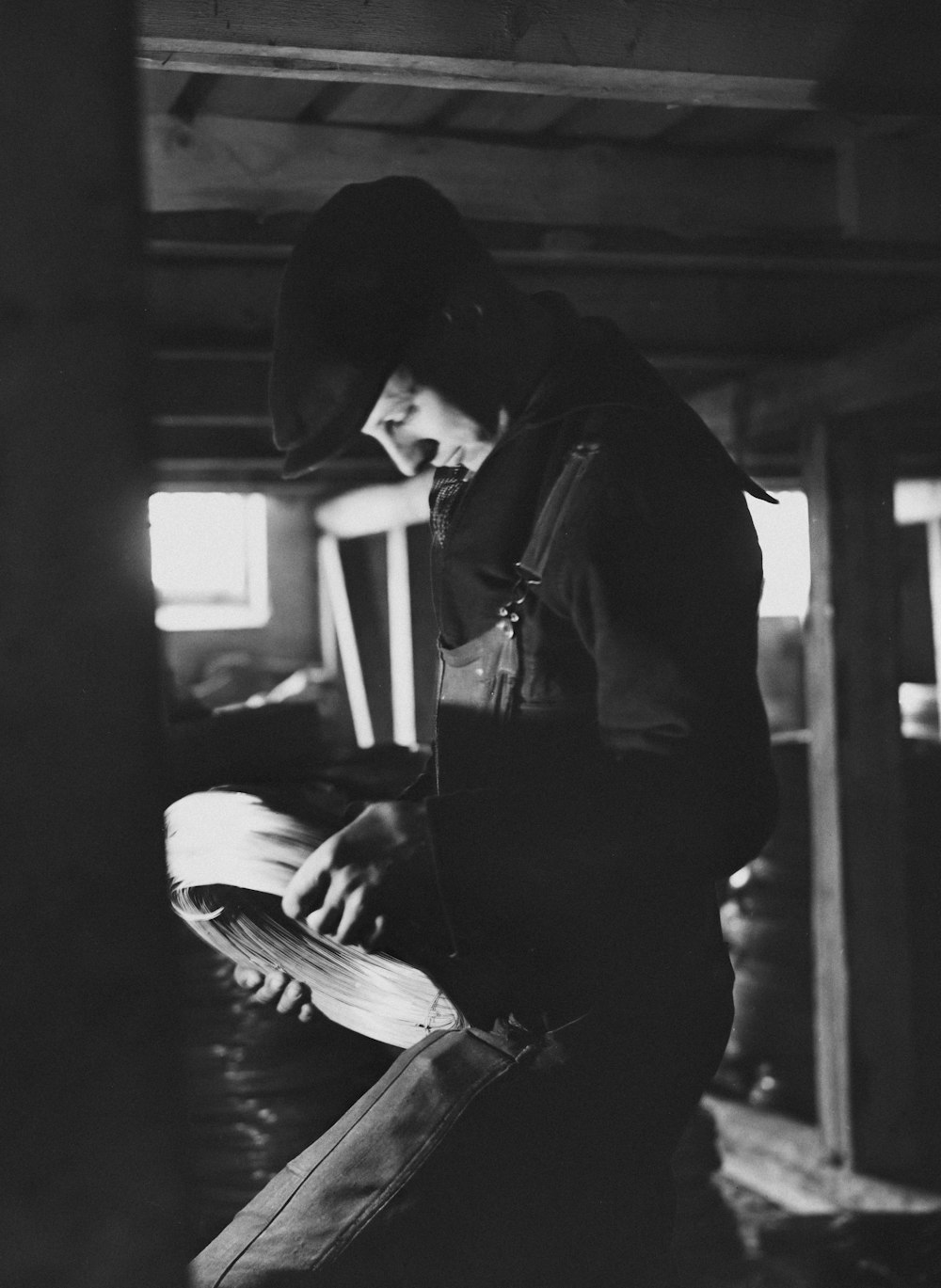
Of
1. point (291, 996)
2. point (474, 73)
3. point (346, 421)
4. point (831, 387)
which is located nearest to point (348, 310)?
point (346, 421)

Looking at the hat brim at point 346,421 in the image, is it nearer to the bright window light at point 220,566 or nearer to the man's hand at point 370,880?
the man's hand at point 370,880

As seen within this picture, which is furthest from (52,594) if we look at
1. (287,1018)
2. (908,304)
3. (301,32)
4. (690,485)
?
(908,304)

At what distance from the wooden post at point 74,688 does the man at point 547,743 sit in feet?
1.15

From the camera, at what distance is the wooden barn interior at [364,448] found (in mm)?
1021

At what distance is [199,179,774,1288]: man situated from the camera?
1.38 metres

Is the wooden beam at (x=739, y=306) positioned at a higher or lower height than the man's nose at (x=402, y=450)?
higher

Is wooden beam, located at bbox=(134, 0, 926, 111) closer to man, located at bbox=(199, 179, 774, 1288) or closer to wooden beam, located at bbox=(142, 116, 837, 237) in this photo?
man, located at bbox=(199, 179, 774, 1288)

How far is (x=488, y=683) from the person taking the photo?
158cm

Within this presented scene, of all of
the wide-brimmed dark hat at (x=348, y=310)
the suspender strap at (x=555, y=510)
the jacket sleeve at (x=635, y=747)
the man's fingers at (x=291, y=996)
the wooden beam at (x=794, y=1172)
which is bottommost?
the wooden beam at (x=794, y=1172)

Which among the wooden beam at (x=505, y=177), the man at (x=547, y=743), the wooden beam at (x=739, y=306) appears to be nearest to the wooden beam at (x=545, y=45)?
the man at (x=547, y=743)

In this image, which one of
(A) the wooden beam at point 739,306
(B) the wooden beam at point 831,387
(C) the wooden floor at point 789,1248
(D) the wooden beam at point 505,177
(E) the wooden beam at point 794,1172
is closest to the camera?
(D) the wooden beam at point 505,177

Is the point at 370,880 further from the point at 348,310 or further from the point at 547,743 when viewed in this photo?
the point at 348,310

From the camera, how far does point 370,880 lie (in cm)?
136

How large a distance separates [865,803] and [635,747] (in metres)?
2.87
